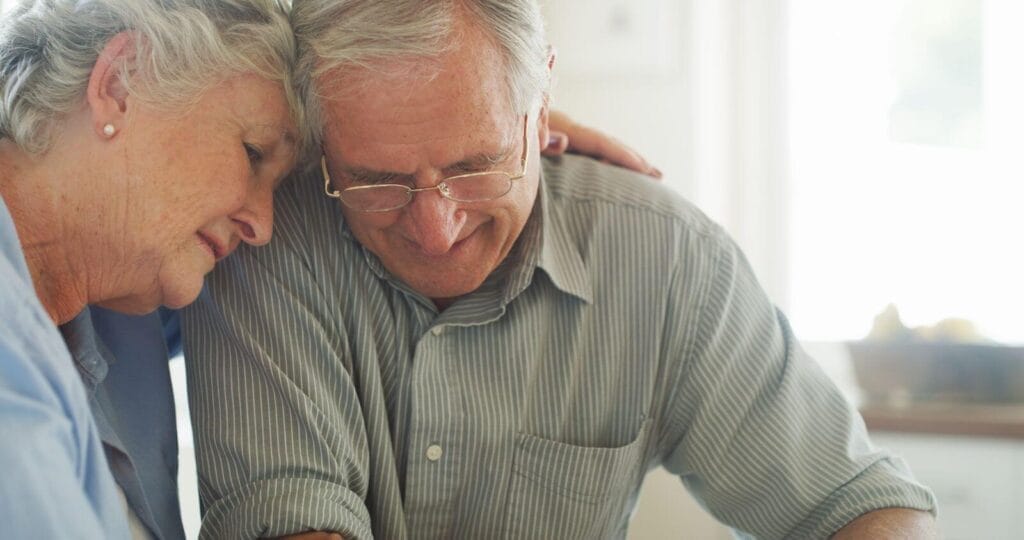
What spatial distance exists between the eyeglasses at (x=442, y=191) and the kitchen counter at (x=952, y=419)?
185 cm

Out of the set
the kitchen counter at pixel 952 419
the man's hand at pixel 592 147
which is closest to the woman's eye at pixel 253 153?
the man's hand at pixel 592 147

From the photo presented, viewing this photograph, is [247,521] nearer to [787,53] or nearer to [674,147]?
[674,147]

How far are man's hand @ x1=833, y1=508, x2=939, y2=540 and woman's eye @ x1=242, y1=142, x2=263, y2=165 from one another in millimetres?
956

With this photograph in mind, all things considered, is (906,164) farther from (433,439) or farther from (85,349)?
(85,349)

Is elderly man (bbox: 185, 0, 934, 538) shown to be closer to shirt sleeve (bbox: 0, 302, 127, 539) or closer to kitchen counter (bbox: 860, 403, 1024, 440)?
shirt sleeve (bbox: 0, 302, 127, 539)

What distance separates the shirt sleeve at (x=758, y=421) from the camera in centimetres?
162

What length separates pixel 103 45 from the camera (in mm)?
1350

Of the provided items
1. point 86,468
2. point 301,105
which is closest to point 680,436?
point 301,105

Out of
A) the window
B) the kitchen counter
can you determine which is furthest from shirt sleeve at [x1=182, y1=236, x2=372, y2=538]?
the window

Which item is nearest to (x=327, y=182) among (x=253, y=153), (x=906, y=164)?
(x=253, y=153)

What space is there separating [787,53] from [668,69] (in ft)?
1.45

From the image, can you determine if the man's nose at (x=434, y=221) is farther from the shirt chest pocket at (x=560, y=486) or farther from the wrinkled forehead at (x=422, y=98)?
the shirt chest pocket at (x=560, y=486)

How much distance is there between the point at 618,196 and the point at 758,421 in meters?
0.40

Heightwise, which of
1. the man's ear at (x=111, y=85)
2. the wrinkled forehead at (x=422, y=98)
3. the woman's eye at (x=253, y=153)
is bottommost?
the woman's eye at (x=253, y=153)
